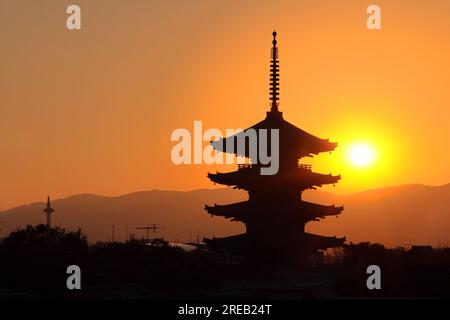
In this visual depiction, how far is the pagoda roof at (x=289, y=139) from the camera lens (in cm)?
9525

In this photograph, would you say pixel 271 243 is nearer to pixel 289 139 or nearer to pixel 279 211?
pixel 279 211

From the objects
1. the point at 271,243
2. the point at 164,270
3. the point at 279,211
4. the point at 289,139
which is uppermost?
the point at 289,139

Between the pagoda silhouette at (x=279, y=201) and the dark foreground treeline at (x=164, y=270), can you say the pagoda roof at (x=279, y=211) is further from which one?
the dark foreground treeline at (x=164, y=270)

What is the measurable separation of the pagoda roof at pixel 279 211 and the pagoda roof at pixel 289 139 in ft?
13.8

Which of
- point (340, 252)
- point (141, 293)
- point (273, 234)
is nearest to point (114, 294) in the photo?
point (141, 293)

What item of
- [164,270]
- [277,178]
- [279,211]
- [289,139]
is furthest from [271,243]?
[164,270]

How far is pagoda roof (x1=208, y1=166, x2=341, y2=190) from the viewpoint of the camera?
94.9 meters

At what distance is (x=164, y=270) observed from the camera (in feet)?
277

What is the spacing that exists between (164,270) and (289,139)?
1742 centimetres

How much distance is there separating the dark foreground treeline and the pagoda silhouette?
6.26ft

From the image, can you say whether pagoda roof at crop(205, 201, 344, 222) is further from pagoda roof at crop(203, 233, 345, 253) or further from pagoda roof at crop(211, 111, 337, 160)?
pagoda roof at crop(211, 111, 337, 160)

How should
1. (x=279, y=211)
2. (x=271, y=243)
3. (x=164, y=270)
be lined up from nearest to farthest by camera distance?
(x=164, y=270)
(x=271, y=243)
(x=279, y=211)

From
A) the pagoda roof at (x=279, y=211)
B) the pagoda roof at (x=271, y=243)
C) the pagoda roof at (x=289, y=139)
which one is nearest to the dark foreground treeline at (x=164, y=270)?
the pagoda roof at (x=271, y=243)
